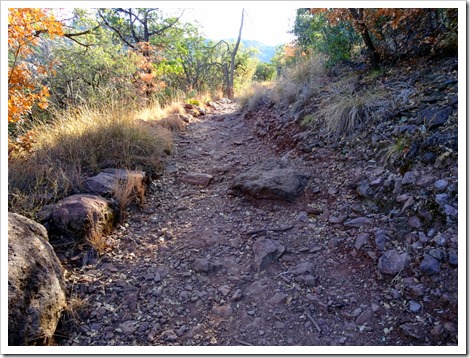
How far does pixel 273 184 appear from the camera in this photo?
3.22 meters

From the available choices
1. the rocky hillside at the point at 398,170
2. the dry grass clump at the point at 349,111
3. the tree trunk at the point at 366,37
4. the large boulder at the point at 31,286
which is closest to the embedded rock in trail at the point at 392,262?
the rocky hillside at the point at 398,170

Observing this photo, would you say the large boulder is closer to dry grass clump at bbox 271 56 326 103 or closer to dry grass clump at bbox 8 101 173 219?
dry grass clump at bbox 8 101 173 219

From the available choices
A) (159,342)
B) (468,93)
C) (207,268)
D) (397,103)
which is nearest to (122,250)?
(207,268)

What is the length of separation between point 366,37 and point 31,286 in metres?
4.59

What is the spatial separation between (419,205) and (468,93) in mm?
783

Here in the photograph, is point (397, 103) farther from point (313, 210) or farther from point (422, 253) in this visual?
point (422, 253)

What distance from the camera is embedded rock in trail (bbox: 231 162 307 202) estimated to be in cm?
314

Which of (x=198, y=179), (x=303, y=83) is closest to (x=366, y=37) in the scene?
(x=303, y=83)

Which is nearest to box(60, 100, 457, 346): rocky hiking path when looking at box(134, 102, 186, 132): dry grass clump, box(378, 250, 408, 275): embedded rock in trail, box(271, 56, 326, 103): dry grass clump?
box(378, 250, 408, 275): embedded rock in trail

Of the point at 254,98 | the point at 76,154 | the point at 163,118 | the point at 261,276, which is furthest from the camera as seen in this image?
the point at 254,98

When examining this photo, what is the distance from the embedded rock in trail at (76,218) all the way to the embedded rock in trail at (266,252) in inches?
49.9

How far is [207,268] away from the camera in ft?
7.90

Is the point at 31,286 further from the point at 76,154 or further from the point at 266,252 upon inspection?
the point at 76,154

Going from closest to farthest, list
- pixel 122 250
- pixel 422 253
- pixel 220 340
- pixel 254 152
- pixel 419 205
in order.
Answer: pixel 220 340 < pixel 422 253 < pixel 419 205 < pixel 122 250 < pixel 254 152
